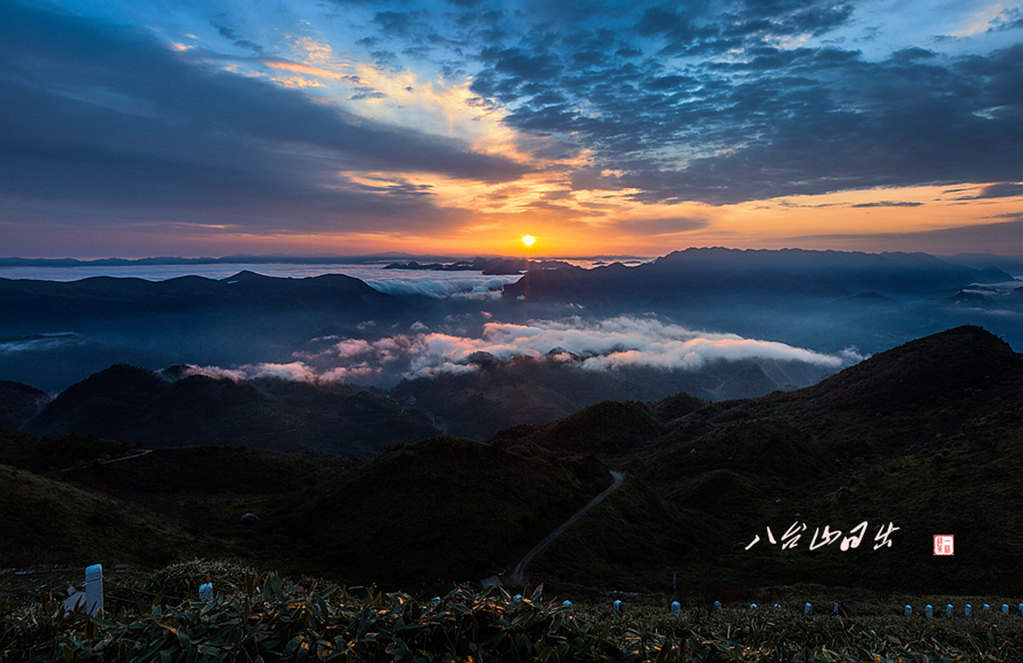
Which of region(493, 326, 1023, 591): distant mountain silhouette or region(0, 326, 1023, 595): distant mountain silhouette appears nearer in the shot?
region(0, 326, 1023, 595): distant mountain silhouette

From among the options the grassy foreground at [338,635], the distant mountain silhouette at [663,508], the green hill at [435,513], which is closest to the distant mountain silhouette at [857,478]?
the distant mountain silhouette at [663,508]

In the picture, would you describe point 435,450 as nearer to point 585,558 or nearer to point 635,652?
point 585,558

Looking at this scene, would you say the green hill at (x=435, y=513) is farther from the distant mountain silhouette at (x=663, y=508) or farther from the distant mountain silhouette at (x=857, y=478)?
the distant mountain silhouette at (x=857, y=478)

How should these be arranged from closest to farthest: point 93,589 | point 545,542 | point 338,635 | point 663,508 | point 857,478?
1. point 338,635
2. point 93,589
3. point 545,542
4. point 663,508
5. point 857,478

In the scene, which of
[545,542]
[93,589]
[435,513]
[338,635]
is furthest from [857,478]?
[93,589]

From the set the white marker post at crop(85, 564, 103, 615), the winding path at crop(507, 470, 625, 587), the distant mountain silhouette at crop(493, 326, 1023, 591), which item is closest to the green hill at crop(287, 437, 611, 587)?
the winding path at crop(507, 470, 625, 587)

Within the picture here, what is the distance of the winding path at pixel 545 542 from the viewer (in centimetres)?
3821

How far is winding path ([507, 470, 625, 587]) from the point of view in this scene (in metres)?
38.2

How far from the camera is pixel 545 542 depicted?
44.8 m

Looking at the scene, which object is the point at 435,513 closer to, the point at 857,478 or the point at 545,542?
the point at 545,542

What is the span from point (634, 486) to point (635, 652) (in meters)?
61.6

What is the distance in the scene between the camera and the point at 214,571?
1045cm

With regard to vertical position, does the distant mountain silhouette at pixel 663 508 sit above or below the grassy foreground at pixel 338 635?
below

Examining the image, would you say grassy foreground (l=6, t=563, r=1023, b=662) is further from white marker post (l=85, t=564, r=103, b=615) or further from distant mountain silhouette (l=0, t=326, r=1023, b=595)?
distant mountain silhouette (l=0, t=326, r=1023, b=595)
